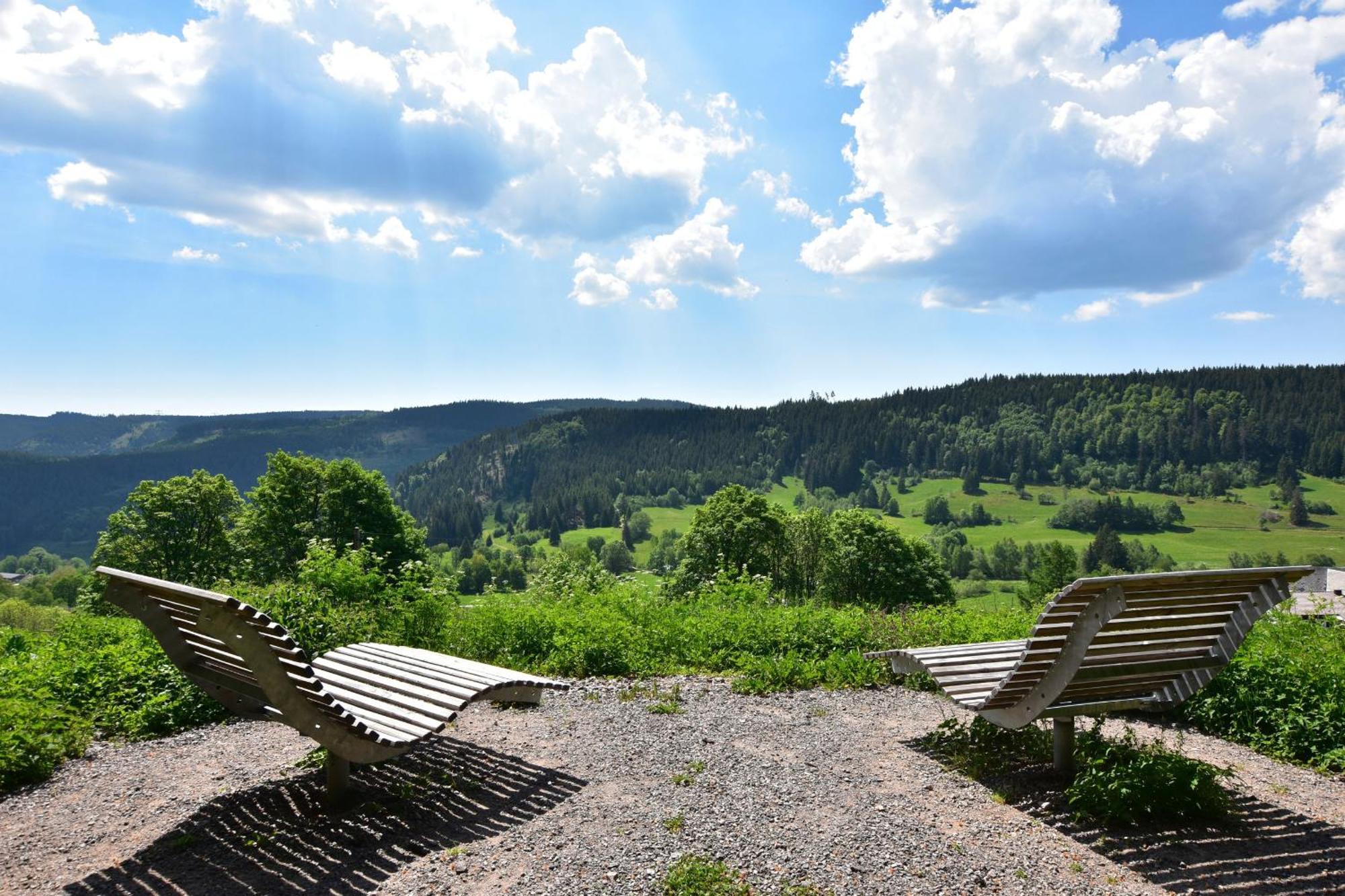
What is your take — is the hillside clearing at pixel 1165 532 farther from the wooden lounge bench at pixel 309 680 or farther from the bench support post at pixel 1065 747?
the wooden lounge bench at pixel 309 680

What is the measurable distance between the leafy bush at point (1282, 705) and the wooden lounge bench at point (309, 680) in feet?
19.8

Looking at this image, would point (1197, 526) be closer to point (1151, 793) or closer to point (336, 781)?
point (1151, 793)

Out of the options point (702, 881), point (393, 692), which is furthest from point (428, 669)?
point (702, 881)

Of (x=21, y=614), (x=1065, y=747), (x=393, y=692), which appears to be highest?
(x=393, y=692)

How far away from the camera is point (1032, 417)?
16338cm

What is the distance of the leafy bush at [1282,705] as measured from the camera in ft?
20.1

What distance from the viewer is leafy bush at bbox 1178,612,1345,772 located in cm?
613

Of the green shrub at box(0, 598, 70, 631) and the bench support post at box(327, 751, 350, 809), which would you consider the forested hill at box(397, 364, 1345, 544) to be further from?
the bench support post at box(327, 751, 350, 809)

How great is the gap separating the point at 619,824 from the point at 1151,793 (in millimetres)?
3394

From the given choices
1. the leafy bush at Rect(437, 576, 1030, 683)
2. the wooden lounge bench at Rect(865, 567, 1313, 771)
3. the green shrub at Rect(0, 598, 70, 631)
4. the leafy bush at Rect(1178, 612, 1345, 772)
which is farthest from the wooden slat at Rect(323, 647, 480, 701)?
the green shrub at Rect(0, 598, 70, 631)

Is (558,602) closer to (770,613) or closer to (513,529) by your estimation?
(770,613)

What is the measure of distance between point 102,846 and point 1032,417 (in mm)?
179686

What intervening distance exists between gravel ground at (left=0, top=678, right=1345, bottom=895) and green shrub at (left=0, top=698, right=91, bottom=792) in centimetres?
17

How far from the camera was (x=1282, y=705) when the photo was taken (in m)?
6.62
